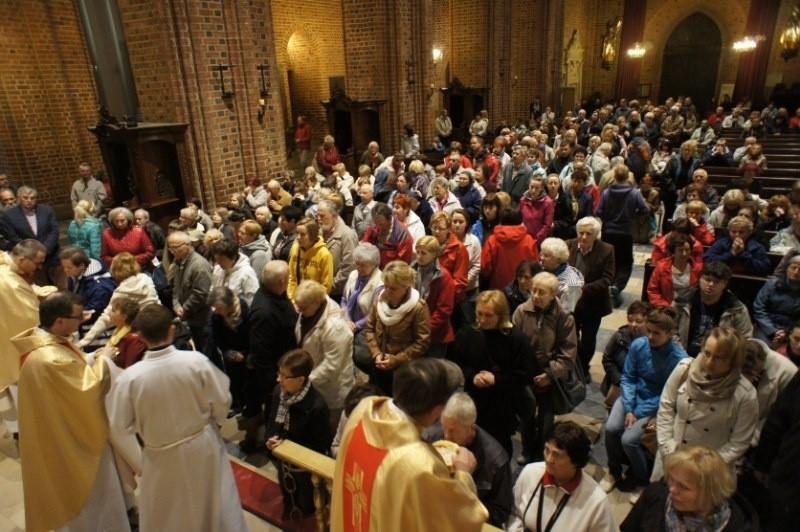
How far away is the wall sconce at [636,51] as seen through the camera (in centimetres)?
2488

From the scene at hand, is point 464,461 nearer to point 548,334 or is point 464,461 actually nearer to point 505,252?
point 548,334

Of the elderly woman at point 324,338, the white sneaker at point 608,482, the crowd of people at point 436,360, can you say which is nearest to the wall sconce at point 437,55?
the crowd of people at point 436,360

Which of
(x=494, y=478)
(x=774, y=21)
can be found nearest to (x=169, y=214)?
(x=494, y=478)

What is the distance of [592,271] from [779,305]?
1.52 meters

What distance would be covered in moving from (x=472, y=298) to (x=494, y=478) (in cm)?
261

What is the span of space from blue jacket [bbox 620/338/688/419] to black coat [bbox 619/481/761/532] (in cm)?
106

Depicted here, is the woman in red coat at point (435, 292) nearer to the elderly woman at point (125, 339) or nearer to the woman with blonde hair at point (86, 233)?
the elderly woman at point (125, 339)

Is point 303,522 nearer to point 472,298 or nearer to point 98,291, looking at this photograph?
point 472,298

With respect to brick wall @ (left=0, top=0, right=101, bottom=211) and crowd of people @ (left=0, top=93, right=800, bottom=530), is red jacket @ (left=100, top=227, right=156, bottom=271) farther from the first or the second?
brick wall @ (left=0, top=0, right=101, bottom=211)

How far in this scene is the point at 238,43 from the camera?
8547mm

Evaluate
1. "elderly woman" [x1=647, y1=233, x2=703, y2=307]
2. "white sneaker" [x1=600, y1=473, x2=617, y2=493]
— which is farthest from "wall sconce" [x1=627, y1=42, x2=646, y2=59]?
"white sneaker" [x1=600, y1=473, x2=617, y2=493]

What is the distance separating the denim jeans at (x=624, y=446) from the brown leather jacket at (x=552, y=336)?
1.68ft

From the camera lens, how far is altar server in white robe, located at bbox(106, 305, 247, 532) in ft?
9.77

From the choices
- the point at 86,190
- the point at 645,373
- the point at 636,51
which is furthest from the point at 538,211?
the point at 636,51
